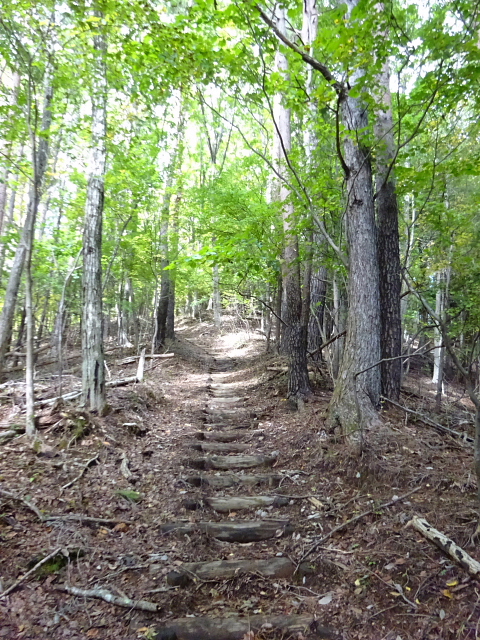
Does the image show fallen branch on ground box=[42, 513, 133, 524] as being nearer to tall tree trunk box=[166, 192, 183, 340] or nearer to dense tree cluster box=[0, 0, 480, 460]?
dense tree cluster box=[0, 0, 480, 460]

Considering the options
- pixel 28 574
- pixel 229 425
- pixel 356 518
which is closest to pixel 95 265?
pixel 229 425

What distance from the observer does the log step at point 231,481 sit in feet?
15.9

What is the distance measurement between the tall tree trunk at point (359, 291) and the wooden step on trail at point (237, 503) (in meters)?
1.42

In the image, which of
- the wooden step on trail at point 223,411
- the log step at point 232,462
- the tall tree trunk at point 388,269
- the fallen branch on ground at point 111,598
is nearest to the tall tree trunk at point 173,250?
the wooden step on trail at point 223,411

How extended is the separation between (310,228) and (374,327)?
2349mm

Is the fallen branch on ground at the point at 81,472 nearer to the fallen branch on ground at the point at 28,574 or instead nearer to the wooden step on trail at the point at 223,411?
the fallen branch on ground at the point at 28,574

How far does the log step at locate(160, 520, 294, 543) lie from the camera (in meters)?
3.82

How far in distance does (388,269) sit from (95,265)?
4828mm

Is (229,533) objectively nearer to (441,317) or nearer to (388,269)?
(388,269)

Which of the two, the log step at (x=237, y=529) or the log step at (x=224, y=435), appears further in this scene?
the log step at (x=224, y=435)

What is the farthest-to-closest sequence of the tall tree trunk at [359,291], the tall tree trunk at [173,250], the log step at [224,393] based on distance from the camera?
the tall tree trunk at [173,250], the log step at [224,393], the tall tree trunk at [359,291]

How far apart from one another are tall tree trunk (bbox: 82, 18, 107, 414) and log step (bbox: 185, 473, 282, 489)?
2.05 metres

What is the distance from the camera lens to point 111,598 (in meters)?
2.84

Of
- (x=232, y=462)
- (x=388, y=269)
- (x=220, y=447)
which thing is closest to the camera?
(x=232, y=462)
